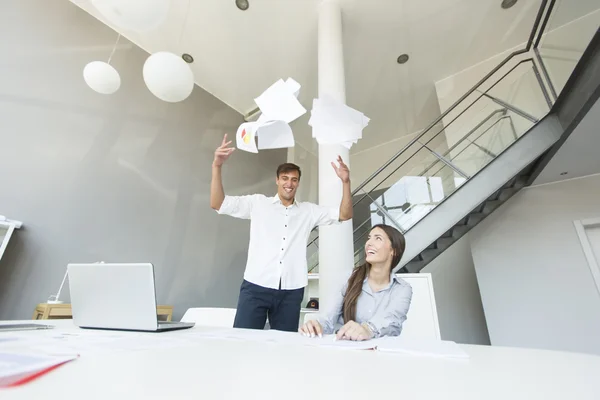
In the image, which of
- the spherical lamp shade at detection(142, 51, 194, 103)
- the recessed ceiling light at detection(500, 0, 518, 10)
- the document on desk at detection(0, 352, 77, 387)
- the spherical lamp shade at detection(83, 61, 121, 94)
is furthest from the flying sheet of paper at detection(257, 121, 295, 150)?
the recessed ceiling light at detection(500, 0, 518, 10)

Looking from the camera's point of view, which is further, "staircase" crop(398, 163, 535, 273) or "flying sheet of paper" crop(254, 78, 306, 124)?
"staircase" crop(398, 163, 535, 273)

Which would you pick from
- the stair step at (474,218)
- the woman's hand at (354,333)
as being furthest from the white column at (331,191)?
the stair step at (474,218)

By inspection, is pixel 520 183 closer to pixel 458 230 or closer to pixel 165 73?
pixel 458 230

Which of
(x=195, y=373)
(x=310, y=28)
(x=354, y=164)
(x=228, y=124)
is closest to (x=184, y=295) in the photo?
(x=228, y=124)

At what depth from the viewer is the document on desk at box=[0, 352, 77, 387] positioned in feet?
1.06

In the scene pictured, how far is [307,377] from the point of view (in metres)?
0.40

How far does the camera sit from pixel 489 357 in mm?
562

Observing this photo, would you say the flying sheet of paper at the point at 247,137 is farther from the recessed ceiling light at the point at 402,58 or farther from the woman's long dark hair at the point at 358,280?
the recessed ceiling light at the point at 402,58

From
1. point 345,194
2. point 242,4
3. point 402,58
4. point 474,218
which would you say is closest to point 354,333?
point 345,194

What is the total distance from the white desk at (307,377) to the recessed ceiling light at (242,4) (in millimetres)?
3427

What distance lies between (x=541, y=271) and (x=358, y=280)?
2666 millimetres

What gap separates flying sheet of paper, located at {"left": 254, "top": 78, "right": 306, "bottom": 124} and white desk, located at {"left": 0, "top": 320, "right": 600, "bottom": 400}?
1041 mm

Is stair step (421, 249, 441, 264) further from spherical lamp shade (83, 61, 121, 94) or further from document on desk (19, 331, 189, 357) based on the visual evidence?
spherical lamp shade (83, 61, 121, 94)

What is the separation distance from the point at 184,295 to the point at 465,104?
409 centimetres
